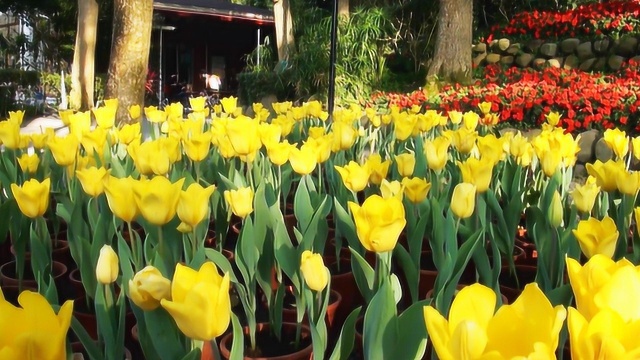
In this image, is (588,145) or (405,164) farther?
(588,145)

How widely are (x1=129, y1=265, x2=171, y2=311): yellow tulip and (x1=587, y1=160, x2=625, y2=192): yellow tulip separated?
121 cm

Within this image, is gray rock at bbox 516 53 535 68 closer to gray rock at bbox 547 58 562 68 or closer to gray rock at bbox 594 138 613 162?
gray rock at bbox 547 58 562 68

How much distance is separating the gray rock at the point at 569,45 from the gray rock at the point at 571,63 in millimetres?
103

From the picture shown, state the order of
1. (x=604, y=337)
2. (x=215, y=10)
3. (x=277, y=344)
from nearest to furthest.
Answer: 1. (x=604, y=337)
2. (x=277, y=344)
3. (x=215, y=10)

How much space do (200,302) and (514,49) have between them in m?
9.39

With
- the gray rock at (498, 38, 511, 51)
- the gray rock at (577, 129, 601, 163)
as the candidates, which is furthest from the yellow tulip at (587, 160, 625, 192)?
the gray rock at (498, 38, 511, 51)

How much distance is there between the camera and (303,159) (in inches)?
72.6

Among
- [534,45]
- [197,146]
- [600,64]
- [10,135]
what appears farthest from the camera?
[534,45]

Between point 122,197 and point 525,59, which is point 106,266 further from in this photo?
point 525,59

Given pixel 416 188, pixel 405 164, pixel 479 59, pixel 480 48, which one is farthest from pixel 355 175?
pixel 480 48

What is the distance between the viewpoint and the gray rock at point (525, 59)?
30.3 ft

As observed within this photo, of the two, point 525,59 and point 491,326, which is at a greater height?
point 525,59

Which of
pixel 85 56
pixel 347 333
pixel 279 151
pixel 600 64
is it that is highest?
pixel 85 56

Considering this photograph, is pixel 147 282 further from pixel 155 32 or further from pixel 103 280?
pixel 155 32
